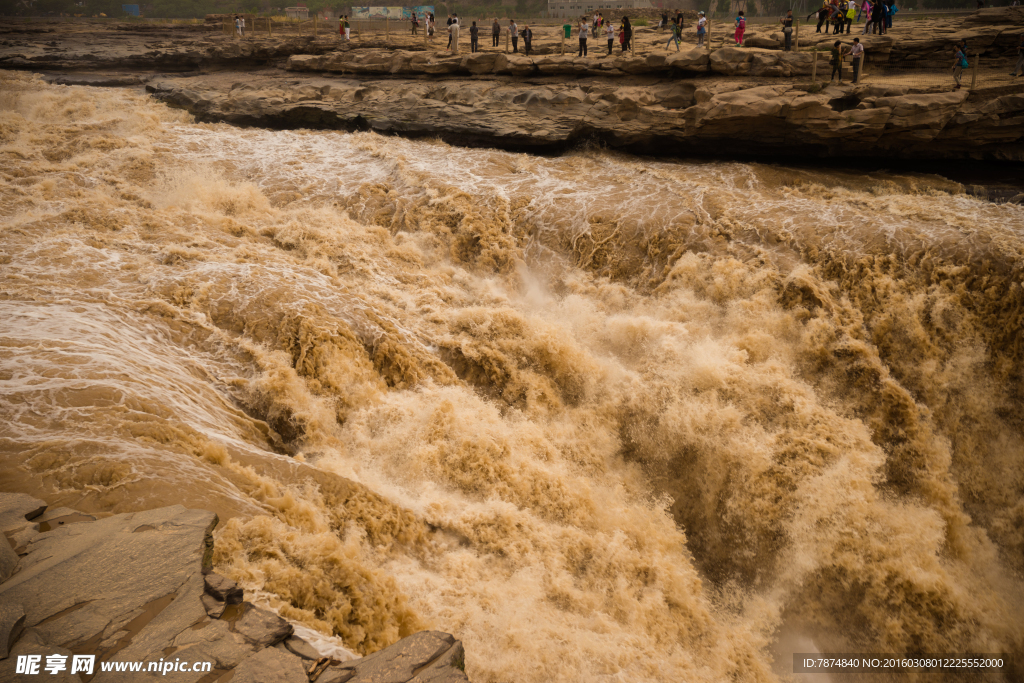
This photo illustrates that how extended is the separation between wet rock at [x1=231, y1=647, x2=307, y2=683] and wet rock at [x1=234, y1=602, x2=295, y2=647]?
8cm

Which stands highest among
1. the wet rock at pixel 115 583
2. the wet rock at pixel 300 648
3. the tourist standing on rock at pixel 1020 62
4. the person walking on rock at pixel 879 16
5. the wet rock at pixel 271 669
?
the person walking on rock at pixel 879 16

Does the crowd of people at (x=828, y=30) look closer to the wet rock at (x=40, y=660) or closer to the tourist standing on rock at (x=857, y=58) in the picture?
the tourist standing on rock at (x=857, y=58)

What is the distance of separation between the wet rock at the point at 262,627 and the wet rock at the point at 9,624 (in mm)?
1012

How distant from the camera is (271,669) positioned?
9.96 ft

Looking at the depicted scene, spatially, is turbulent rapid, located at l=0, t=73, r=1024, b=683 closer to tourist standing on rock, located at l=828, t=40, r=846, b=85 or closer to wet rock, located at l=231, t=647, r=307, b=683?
wet rock, located at l=231, t=647, r=307, b=683

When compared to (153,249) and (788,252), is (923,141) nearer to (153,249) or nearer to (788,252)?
(788,252)

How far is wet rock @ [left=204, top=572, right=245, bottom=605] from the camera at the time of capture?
Answer: 3.34m

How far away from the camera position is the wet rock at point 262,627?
10.5 ft

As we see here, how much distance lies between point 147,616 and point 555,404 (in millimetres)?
5484

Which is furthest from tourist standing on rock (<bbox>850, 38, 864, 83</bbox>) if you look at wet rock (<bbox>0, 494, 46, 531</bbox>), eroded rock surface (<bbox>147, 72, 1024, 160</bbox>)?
wet rock (<bbox>0, 494, 46, 531</bbox>)

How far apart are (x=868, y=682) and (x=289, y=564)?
5.61 meters

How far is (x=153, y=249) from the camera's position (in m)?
8.37

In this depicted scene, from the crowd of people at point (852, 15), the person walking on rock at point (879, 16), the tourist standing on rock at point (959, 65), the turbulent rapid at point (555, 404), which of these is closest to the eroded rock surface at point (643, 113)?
the tourist standing on rock at point (959, 65)

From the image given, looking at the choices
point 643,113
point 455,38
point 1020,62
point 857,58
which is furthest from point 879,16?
A: point 455,38
